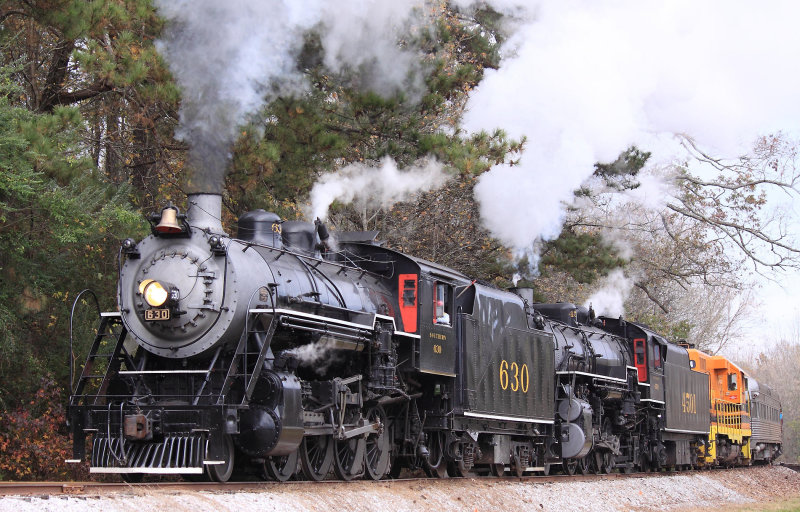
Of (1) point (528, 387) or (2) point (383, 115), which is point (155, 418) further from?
(2) point (383, 115)

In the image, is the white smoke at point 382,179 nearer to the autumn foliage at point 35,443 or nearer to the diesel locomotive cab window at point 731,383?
the autumn foliage at point 35,443

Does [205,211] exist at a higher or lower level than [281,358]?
higher

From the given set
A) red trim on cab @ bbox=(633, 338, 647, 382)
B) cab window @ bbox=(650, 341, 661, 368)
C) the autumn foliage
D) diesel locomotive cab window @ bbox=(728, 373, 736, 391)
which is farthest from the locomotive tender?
diesel locomotive cab window @ bbox=(728, 373, 736, 391)

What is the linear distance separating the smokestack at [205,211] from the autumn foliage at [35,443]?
17.7 feet

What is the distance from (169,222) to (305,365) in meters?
2.31

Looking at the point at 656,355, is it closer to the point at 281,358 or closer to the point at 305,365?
the point at 305,365

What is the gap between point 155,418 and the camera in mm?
9617

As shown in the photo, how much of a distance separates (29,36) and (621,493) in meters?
13.7

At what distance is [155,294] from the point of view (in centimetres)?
1009

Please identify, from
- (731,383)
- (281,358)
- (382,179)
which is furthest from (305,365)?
(731,383)

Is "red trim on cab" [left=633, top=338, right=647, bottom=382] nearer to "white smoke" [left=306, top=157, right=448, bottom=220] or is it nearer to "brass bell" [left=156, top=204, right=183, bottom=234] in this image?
"white smoke" [left=306, top=157, right=448, bottom=220]

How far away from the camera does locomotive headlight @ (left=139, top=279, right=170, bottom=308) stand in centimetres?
1002

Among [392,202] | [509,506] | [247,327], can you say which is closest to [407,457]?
[509,506]

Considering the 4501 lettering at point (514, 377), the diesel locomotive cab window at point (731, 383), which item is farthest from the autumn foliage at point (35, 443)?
the diesel locomotive cab window at point (731, 383)
